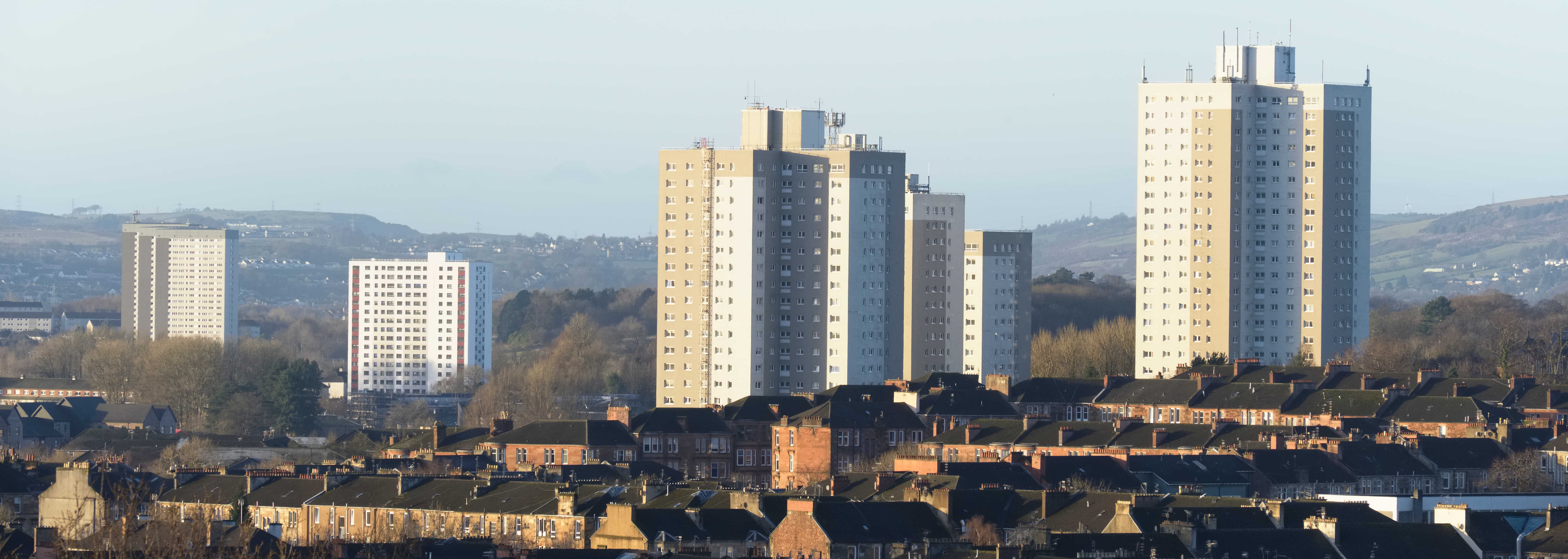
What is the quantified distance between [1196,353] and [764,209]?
106ft

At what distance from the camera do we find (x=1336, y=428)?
401 feet

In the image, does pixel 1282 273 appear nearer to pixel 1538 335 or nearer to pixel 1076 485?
pixel 1538 335

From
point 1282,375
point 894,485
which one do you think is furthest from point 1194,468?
point 1282,375

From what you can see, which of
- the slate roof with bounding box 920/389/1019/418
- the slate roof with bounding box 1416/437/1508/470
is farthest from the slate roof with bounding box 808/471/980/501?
the slate roof with bounding box 920/389/1019/418

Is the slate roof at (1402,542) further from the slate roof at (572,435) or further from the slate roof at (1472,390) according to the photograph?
the slate roof at (1472,390)

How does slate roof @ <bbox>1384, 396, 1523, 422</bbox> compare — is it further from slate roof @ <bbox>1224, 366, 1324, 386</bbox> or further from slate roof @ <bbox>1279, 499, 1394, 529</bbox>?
slate roof @ <bbox>1279, 499, 1394, 529</bbox>

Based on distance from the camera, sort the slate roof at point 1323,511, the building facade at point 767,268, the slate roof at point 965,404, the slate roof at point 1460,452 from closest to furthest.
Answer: the slate roof at point 1323,511
the slate roof at point 1460,452
the slate roof at point 965,404
the building facade at point 767,268

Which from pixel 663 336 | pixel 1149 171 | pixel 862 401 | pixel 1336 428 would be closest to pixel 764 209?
pixel 663 336

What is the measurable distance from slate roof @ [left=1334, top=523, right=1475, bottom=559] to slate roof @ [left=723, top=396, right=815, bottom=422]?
66.4 metres

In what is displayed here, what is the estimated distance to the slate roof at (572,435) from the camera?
132m

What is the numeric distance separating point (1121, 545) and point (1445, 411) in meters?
63.8

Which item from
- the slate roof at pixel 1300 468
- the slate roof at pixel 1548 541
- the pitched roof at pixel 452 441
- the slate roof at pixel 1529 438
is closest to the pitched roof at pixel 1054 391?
the pitched roof at pixel 452 441

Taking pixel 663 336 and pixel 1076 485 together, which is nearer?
pixel 1076 485

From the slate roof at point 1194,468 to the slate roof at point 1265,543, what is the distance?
26.2 metres
